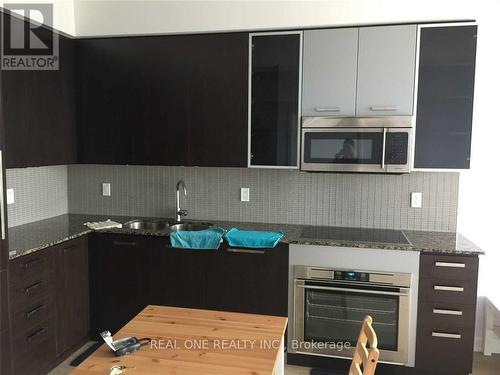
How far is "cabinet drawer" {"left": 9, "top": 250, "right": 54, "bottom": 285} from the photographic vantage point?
240 centimetres

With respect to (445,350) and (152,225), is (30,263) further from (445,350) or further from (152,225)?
(445,350)

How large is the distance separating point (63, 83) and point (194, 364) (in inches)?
102

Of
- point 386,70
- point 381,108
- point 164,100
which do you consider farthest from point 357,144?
point 164,100

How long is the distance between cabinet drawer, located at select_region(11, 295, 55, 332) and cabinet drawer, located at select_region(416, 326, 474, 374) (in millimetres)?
2420

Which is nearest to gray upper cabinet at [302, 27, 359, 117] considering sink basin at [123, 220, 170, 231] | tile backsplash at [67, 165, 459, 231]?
A: tile backsplash at [67, 165, 459, 231]

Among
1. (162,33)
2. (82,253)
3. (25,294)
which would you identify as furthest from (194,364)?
(162,33)

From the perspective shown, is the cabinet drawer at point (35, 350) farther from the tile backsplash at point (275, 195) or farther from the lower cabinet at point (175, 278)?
the tile backsplash at point (275, 195)

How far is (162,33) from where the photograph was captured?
314cm

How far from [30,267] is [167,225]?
44.4 inches

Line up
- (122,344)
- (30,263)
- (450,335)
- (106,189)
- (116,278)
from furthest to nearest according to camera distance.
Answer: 1. (106,189)
2. (116,278)
3. (450,335)
4. (30,263)
5. (122,344)

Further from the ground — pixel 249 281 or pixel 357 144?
pixel 357 144

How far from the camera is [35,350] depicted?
2.59 metres

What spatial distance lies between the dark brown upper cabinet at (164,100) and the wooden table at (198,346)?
1513mm

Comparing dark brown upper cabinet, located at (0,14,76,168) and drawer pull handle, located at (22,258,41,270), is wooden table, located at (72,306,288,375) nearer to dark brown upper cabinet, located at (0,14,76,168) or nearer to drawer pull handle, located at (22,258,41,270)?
drawer pull handle, located at (22,258,41,270)
